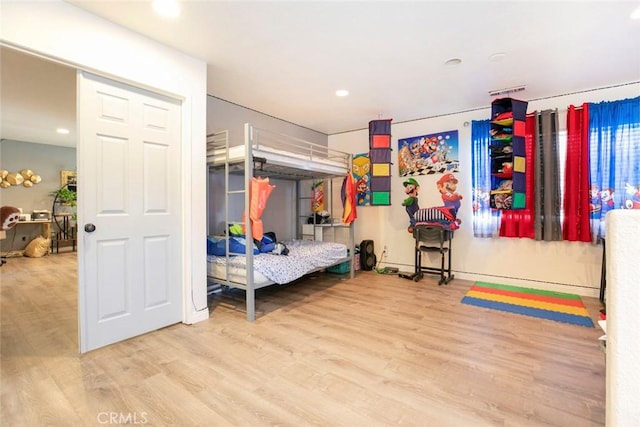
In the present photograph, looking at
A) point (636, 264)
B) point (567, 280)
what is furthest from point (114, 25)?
point (567, 280)

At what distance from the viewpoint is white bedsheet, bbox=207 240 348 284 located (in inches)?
124

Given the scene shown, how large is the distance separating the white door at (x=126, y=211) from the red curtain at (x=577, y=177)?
15.4ft

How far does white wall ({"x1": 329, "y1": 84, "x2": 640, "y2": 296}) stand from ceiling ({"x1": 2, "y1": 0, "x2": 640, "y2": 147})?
0.54 meters

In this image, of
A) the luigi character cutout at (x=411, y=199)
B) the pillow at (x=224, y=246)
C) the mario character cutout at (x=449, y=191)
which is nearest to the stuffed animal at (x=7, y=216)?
the pillow at (x=224, y=246)

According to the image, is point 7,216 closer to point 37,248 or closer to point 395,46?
point 37,248

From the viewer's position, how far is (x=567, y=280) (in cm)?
391

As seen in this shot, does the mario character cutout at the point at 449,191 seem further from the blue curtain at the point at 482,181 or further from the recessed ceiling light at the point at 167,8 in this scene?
the recessed ceiling light at the point at 167,8

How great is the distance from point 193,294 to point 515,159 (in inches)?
158

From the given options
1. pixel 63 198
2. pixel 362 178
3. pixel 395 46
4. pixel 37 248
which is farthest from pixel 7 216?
Result: pixel 395 46

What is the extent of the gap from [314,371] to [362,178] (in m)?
4.09

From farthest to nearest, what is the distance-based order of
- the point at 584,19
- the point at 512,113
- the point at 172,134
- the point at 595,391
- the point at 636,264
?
the point at 512,113 < the point at 172,134 < the point at 584,19 < the point at 595,391 < the point at 636,264

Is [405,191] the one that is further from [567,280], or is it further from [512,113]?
[567,280]

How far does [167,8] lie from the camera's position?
87.0 inches

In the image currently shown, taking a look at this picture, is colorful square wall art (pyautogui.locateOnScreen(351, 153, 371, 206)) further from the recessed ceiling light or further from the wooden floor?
the recessed ceiling light
